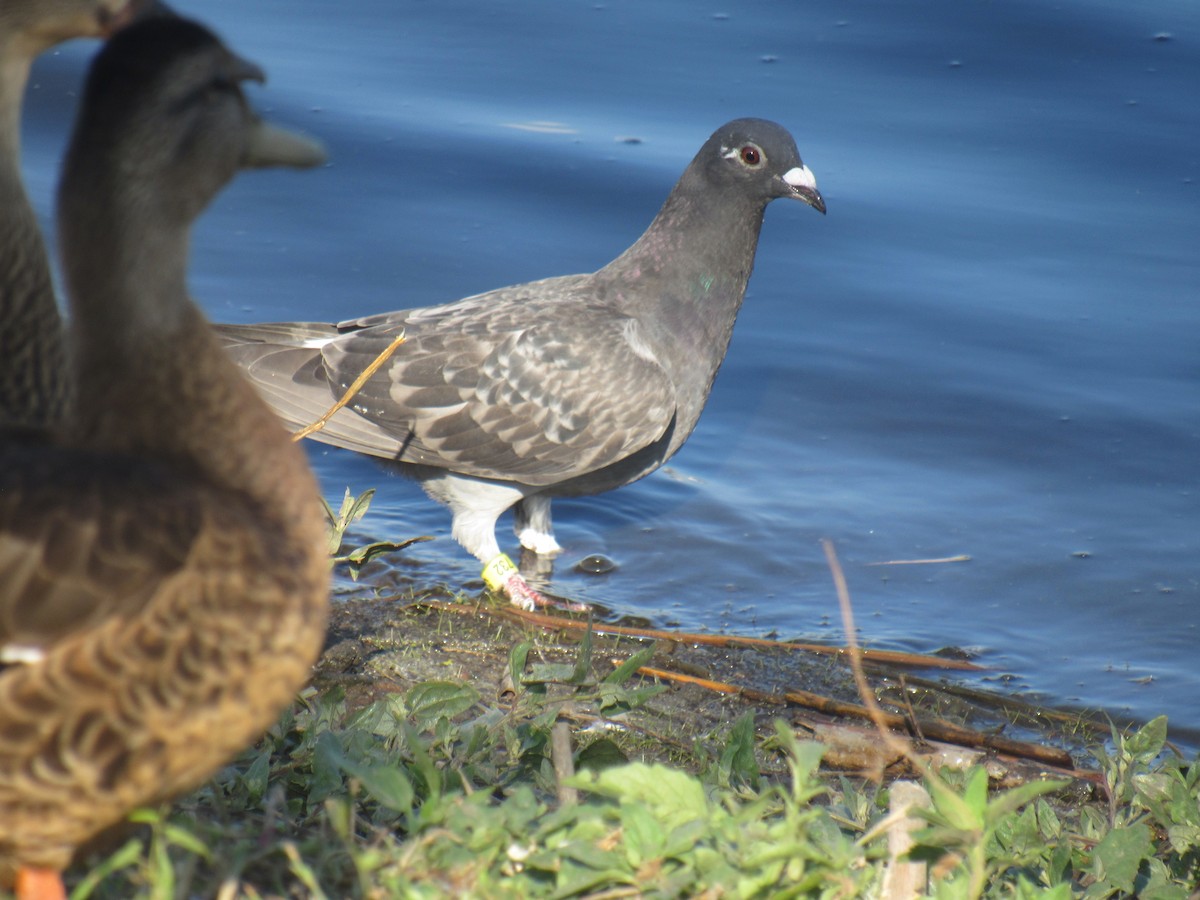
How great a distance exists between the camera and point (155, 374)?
2.30 metres

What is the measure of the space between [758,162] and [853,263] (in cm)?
222

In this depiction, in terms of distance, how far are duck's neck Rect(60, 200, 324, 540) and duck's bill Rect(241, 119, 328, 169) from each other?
20 cm

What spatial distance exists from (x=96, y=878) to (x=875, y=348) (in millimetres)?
6188

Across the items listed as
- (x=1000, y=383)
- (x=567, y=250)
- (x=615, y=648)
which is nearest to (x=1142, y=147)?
(x=1000, y=383)

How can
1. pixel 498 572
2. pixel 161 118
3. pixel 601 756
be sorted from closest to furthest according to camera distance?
pixel 161 118, pixel 601 756, pixel 498 572

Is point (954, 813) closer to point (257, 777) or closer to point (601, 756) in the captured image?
point (601, 756)

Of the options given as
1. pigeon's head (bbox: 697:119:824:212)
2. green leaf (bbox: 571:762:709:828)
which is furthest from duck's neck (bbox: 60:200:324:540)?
pigeon's head (bbox: 697:119:824:212)

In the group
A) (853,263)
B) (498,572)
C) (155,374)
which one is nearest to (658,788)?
(155,374)

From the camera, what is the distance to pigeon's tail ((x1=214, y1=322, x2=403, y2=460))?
233 inches

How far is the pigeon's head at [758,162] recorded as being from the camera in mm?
6281

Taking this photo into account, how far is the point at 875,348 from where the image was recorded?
308 inches

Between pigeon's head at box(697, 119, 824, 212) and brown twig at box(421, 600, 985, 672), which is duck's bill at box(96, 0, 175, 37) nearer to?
brown twig at box(421, 600, 985, 672)

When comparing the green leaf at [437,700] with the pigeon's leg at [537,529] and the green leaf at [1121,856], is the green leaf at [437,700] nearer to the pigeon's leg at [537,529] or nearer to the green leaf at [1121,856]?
the green leaf at [1121,856]

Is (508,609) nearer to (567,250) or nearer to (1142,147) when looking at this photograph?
(567,250)
